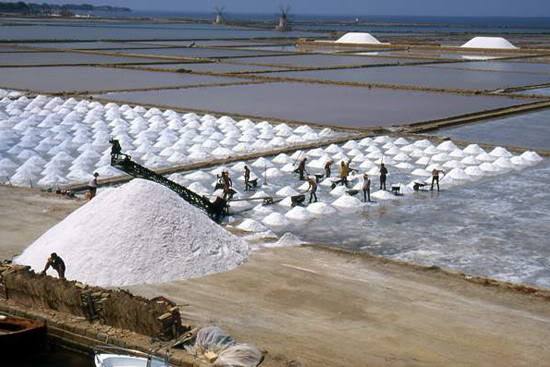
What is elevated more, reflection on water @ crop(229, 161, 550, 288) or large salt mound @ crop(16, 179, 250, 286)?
large salt mound @ crop(16, 179, 250, 286)

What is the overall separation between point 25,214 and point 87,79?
19900 mm

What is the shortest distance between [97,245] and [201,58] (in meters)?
34.0

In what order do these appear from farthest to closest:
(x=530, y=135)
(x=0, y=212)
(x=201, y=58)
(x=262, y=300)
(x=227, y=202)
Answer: (x=201, y=58), (x=530, y=135), (x=227, y=202), (x=0, y=212), (x=262, y=300)

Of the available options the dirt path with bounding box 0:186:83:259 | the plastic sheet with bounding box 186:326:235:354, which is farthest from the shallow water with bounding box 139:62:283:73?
the plastic sheet with bounding box 186:326:235:354

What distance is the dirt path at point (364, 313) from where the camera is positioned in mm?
6945

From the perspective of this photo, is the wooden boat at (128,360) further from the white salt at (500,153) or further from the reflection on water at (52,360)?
the white salt at (500,153)

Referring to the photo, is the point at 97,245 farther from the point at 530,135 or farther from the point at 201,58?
the point at 201,58

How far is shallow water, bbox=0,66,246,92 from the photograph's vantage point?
27688mm

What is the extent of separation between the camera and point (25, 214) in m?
11.4

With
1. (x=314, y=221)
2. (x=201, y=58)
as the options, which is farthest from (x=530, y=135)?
(x=201, y=58)

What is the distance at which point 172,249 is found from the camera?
897cm

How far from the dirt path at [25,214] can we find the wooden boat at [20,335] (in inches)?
72.9

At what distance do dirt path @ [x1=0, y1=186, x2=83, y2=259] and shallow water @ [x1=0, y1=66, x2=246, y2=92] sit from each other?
47.7ft

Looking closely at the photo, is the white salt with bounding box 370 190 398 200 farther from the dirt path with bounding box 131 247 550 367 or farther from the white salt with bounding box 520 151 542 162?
the white salt with bounding box 520 151 542 162
